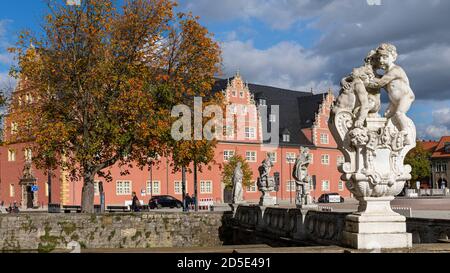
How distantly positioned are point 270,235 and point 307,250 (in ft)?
34.0

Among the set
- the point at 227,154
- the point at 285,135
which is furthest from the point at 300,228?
the point at 285,135

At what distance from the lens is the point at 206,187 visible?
59.0 m

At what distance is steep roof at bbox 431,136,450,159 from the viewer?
313 feet

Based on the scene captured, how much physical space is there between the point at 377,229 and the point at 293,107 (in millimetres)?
65904

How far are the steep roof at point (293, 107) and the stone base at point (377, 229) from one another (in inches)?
2304

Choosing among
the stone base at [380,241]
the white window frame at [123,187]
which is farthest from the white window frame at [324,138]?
the stone base at [380,241]

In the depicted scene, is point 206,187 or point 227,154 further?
point 227,154

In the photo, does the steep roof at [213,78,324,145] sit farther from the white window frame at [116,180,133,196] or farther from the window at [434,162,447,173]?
the window at [434,162,447,173]

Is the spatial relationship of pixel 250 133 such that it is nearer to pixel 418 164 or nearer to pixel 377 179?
pixel 418 164

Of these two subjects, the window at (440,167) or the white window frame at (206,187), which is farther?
the window at (440,167)

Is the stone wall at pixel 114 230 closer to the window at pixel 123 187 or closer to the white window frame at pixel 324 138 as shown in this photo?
the window at pixel 123 187

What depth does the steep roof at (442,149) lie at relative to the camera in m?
95.6

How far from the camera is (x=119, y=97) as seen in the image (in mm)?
25609
